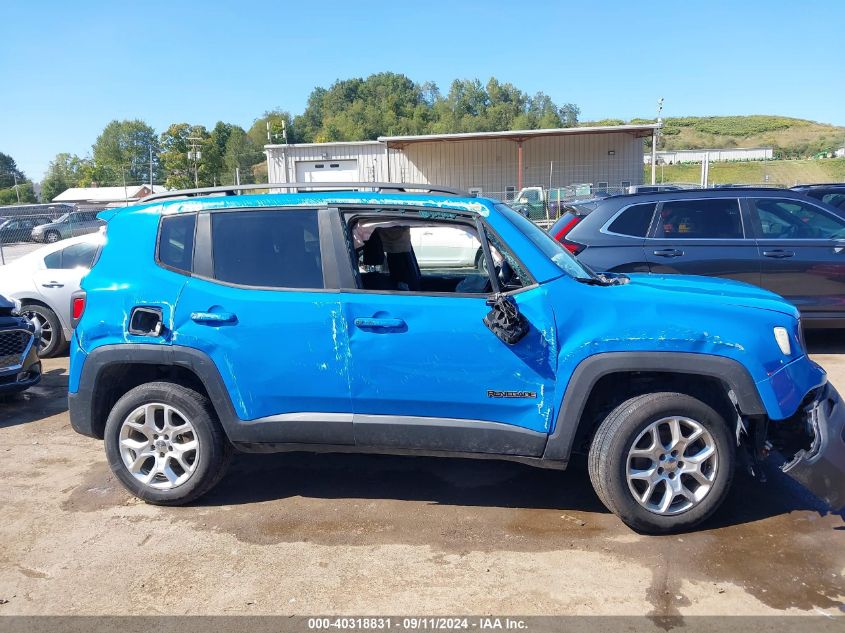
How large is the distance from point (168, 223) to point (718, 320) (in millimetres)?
3282

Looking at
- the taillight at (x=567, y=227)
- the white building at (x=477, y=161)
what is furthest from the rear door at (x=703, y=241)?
the white building at (x=477, y=161)

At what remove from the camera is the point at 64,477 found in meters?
4.83

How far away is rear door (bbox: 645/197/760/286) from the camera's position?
24.3 ft

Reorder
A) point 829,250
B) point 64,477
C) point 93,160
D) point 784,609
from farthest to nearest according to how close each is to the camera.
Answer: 1. point 93,160
2. point 829,250
3. point 64,477
4. point 784,609

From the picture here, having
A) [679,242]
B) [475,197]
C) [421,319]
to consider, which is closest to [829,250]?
[679,242]

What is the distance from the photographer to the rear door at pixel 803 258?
24.1 feet

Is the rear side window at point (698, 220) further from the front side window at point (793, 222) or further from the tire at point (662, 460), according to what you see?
the tire at point (662, 460)

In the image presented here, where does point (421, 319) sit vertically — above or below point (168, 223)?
below

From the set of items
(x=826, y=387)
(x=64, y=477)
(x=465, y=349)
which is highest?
(x=465, y=349)

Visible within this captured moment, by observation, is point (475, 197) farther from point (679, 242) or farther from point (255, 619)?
point (679, 242)

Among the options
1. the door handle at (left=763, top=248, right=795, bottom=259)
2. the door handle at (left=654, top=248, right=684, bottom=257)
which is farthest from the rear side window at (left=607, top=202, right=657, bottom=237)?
the door handle at (left=763, top=248, right=795, bottom=259)

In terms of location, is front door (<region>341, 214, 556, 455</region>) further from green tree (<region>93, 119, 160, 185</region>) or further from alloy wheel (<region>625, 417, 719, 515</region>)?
green tree (<region>93, 119, 160, 185</region>)

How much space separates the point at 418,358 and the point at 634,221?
4.68m

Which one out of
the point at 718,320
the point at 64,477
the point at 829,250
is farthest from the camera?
the point at 829,250
